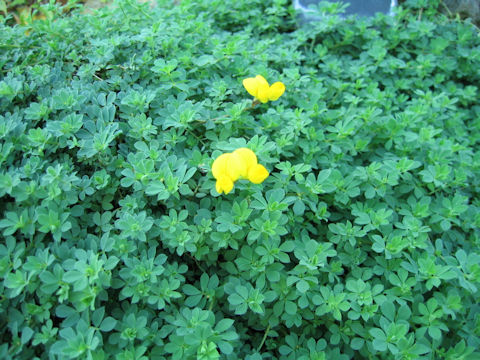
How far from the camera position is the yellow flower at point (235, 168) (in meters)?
1.74

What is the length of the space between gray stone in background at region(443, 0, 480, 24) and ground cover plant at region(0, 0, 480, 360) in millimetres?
2031

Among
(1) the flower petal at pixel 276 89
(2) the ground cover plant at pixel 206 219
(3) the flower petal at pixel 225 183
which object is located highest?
(1) the flower petal at pixel 276 89

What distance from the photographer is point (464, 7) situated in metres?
4.17

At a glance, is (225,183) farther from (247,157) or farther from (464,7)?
(464,7)

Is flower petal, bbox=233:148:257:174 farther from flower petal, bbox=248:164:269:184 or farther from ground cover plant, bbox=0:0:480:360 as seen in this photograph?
ground cover plant, bbox=0:0:480:360

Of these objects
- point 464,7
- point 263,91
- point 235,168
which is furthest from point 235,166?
point 464,7

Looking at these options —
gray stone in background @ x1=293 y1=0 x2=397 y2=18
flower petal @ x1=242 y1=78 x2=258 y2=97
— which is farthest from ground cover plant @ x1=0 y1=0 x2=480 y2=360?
gray stone in background @ x1=293 y1=0 x2=397 y2=18

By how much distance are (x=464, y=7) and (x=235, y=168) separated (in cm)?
375

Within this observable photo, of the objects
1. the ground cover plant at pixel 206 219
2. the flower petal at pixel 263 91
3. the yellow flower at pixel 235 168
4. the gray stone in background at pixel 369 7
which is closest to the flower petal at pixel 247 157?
the yellow flower at pixel 235 168

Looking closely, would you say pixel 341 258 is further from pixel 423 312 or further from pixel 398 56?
pixel 398 56

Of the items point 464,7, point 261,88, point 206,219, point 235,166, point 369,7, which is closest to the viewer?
point 235,166

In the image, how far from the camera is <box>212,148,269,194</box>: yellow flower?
174cm

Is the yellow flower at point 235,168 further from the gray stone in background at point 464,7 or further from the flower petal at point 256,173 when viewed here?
the gray stone in background at point 464,7

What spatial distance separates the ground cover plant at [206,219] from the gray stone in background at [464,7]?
79.9 inches
